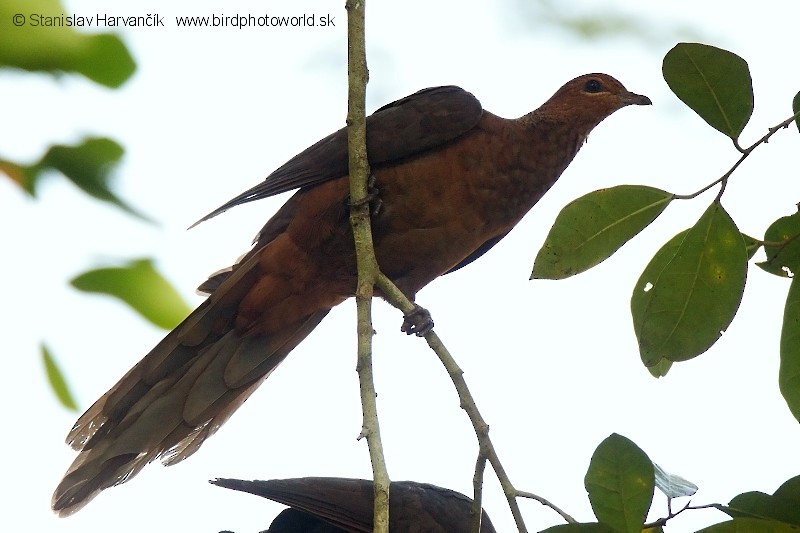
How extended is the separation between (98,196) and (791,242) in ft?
6.09

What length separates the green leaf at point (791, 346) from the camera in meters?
2.19

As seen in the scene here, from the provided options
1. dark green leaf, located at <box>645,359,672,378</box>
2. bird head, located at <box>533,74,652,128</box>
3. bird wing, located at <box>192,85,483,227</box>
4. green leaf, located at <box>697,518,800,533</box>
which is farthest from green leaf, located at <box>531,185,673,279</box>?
bird head, located at <box>533,74,652,128</box>

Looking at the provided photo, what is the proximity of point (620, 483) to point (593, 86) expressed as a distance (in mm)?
2533

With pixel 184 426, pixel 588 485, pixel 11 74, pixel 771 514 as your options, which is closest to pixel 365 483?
pixel 184 426

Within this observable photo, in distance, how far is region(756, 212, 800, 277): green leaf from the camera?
2.43 metres

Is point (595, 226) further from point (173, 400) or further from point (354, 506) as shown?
point (173, 400)

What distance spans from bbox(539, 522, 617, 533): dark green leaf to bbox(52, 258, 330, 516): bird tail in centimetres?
211

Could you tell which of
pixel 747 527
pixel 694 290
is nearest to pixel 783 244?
pixel 694 290

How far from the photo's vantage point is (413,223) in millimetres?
3664

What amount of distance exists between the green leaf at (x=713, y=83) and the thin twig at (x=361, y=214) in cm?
92

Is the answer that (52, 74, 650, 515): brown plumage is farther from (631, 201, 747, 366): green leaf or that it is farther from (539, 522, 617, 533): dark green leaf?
(539, 522, 617, 533): dark green leaf

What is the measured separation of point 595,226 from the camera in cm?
250

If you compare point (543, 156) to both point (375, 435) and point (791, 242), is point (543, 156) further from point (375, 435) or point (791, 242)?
point (375, 435)

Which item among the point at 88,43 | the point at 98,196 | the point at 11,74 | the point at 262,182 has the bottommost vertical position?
the point at 98,196
